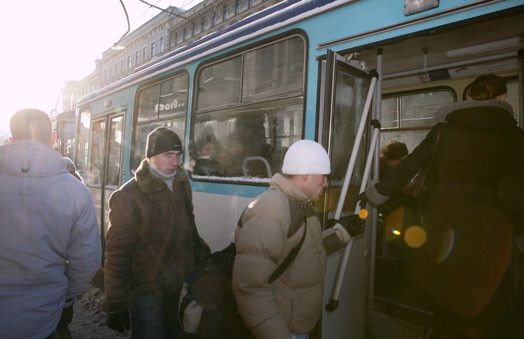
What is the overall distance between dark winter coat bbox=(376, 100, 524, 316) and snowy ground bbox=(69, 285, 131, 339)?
→ 3104 millimetres

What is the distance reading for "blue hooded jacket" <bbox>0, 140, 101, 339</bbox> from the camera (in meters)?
1.66

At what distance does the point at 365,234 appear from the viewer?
282 centimetres

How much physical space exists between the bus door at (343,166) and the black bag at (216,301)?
749 millimetres

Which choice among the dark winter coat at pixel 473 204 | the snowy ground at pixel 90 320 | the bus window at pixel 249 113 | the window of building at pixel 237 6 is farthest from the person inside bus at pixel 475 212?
the window of building at pixel 237 6

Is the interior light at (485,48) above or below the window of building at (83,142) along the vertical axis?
above

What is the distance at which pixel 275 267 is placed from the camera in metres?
1.64

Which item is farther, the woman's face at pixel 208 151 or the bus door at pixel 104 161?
the bus door at pixel 104 161

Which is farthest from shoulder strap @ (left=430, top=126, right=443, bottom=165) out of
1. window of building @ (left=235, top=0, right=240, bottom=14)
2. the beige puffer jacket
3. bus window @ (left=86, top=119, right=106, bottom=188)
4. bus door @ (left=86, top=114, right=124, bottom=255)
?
window of building @ (left=235, top=0, right=240, bottom=14)

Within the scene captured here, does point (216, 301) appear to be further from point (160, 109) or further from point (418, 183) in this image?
point (160, 109)

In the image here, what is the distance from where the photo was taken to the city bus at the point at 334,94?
2297mm

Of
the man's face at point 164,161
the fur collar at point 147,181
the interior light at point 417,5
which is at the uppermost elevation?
the interior light at point 417,5

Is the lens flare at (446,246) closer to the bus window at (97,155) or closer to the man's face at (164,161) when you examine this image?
the man's face at (164,161)

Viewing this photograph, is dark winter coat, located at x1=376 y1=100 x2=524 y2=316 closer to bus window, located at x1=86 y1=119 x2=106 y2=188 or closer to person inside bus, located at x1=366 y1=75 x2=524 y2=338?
person inside bus, located at x1=366 y1=75 x2=524 y2=338

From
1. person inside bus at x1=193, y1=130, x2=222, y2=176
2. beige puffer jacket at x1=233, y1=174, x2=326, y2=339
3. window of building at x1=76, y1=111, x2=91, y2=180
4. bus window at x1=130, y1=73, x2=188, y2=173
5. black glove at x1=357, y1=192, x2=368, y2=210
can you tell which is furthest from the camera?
window of building at x1=76, y1=111, x2=91, y2=180
